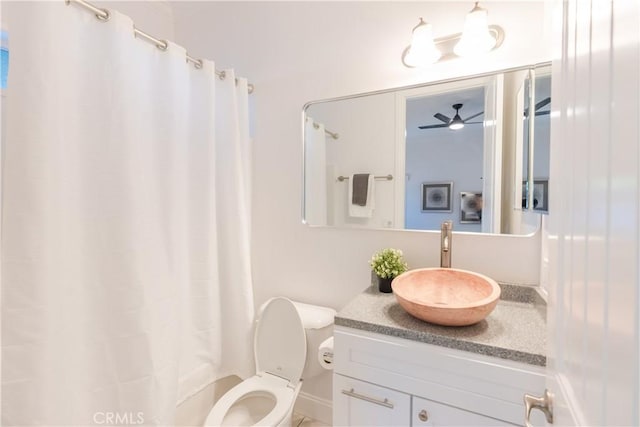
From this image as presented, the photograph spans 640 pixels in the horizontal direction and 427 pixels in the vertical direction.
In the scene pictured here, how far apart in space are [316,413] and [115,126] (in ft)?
6.05

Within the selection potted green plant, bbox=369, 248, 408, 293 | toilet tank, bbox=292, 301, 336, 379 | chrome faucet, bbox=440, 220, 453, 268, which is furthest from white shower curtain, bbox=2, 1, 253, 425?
chrome faucet, bbox=440, 220, 453, 268

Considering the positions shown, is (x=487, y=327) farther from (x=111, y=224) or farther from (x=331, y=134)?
(x=111, y=224)

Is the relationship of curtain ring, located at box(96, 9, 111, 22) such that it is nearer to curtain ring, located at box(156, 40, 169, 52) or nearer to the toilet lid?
curtain ring, located at box(156, 40, 169, 52)

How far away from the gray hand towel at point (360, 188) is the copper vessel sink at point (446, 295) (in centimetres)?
53

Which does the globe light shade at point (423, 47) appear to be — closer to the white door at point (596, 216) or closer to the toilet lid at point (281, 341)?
the white door at point (596, 216)

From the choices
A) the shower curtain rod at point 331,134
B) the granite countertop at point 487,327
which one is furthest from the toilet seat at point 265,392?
the shower curtain rod at point 331,134

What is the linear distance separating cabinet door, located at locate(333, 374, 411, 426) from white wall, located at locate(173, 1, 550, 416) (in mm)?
578

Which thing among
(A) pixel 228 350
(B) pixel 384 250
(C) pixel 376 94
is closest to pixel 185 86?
(C) pixel 376 94

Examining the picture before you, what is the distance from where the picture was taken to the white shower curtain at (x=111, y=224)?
0.95 meters

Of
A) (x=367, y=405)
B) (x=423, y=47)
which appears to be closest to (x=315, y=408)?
(x=367, y=405)

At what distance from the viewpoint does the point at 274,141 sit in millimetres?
1860

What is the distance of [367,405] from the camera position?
1067 millimetres

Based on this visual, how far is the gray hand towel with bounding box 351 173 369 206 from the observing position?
5.34 feet

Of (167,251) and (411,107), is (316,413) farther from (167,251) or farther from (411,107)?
(411,107)
